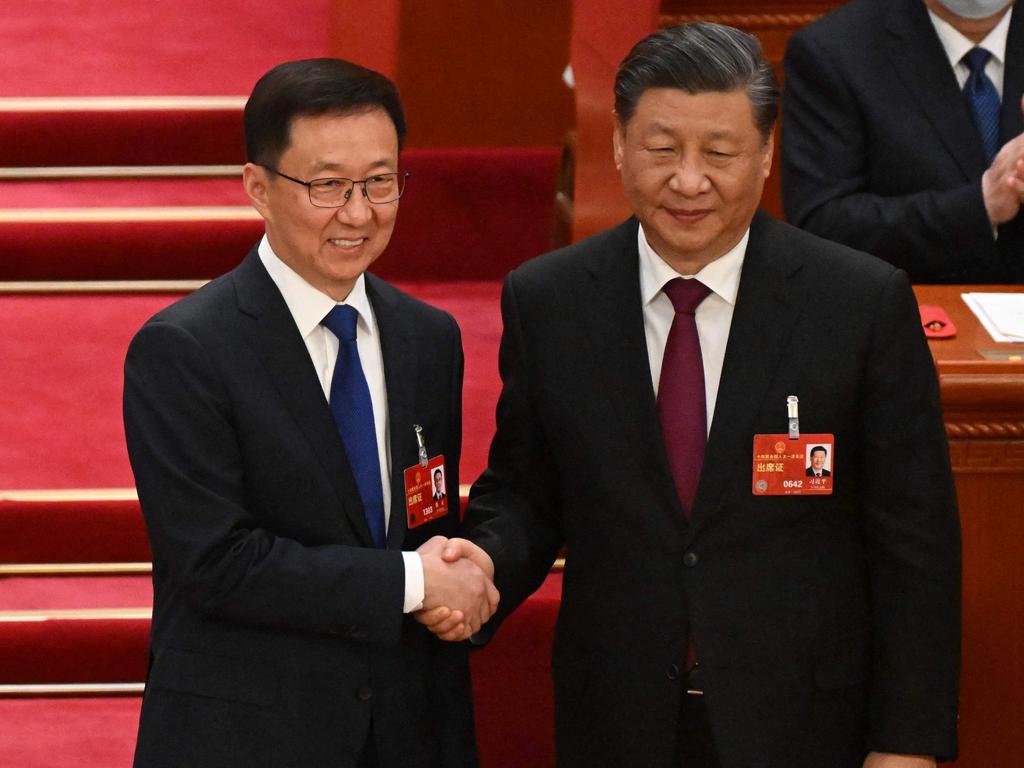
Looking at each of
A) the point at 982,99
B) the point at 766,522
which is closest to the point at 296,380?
the point at 766,522

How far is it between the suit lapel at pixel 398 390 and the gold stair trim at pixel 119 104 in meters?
2.05

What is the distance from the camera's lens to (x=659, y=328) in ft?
6.89

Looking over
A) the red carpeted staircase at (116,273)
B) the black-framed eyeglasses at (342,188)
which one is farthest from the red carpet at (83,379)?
the black-framed eyeglasses at (342,188)

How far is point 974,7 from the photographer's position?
292cm

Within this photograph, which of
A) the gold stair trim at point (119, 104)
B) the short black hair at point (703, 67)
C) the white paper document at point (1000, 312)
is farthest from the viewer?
the gold stair trim at point (119, 104)

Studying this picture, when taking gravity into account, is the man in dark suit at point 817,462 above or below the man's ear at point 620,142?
below

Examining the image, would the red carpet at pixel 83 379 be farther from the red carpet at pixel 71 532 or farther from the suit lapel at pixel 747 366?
the suit lapel at pixel 747 366

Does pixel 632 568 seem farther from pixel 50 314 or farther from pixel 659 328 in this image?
pixel 50 314

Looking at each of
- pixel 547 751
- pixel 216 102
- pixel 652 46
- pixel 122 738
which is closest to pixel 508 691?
pixel 547 751

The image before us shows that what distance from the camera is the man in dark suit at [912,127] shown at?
2.91 meters

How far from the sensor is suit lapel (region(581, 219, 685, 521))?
6.72ft

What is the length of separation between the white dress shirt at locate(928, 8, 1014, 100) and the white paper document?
50cm

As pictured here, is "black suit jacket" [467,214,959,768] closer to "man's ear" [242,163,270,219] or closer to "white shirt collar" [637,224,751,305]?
"white shirt collar" [637,224,751,305]

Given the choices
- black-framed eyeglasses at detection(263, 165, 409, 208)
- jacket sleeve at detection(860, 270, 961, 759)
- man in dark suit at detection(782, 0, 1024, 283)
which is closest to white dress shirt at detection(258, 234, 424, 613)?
black-framed eyeglasses at detection(263, 165, 409, 208)
